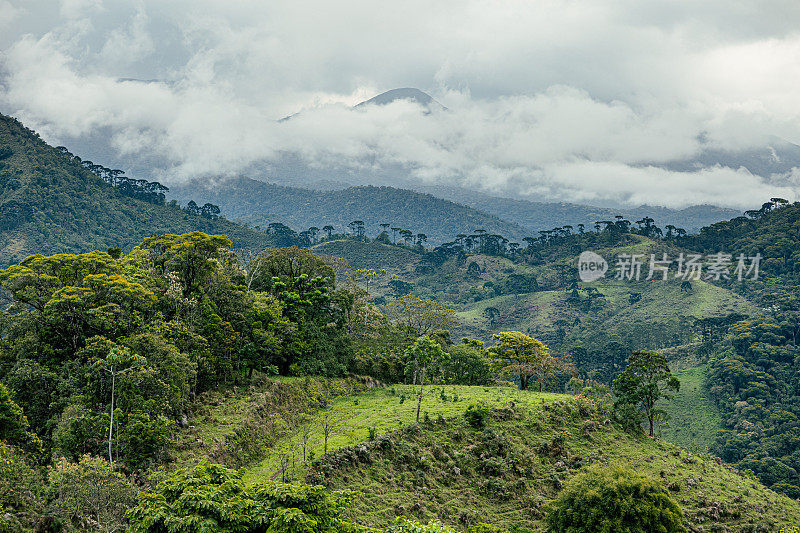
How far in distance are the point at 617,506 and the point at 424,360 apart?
15149 mm

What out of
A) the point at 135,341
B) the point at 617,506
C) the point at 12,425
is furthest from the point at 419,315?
the point at 12,425

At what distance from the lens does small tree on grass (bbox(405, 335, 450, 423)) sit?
32.7 metres

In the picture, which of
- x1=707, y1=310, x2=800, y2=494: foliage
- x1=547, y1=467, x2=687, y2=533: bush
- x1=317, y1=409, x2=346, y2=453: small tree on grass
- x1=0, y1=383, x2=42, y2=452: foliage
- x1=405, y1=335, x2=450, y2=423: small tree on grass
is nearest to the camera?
x1=0, y1=383, x2=42, y2=452: foliage

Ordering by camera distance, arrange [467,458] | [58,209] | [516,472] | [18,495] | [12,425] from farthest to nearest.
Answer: [58,209], [516,472], [467,458], [12,425], [18,495]

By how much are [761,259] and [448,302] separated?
271ft

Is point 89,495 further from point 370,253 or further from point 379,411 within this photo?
point 370,253

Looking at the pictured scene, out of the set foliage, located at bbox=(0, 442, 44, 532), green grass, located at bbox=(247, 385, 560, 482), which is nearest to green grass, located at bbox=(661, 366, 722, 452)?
green grass, located at bbox=(247, 385, 560, 482)

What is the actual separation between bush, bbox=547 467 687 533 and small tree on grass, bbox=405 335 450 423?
9053 mm

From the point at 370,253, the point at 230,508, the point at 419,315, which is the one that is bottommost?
the point at 230,508

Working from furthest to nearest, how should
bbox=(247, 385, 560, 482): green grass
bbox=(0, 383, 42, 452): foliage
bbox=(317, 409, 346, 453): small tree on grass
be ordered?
bbox=(317, 409, 346, 453): small tree on grass, bbox=(247, 385, 560, 482): green grass, bbox=(0, 383, 42, 452): foliage

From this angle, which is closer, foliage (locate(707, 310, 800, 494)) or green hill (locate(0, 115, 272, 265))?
foliage (locate(707, 310, 800, 494))

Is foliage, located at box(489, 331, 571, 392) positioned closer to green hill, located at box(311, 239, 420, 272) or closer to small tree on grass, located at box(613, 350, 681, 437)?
small tree on grass, located at box(613, 350, 681, 437)

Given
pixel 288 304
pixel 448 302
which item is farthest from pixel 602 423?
pixel 448 302

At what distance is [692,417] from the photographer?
78125 millimetres
